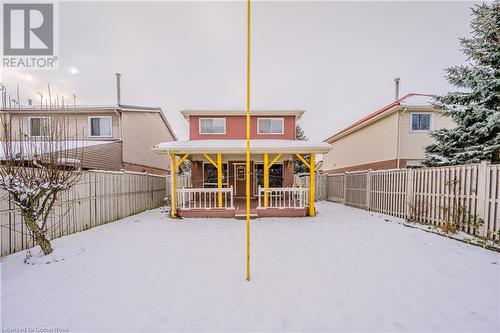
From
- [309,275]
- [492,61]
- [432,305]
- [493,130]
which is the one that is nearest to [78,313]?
[309,275]

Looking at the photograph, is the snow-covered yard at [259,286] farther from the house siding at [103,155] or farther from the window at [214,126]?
the window at [214,126]

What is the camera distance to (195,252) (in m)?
4.56

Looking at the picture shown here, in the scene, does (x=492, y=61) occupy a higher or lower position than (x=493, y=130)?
higher

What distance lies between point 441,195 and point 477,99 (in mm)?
4430

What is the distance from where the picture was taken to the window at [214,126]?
12062mm

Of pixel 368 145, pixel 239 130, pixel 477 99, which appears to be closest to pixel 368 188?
pixel 477 99

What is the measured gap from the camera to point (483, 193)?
5039 mm

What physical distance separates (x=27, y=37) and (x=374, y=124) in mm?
19068

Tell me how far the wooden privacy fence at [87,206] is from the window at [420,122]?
15508 millimetres

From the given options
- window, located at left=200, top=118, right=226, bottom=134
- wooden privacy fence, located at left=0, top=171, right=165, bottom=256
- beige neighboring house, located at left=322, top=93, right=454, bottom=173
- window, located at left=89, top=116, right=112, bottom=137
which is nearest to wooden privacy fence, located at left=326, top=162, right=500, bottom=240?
beige neighboring house, located at left=322, top=93, right=454, bottom=173

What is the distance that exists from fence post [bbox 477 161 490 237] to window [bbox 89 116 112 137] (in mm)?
16837

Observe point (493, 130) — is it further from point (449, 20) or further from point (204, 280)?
point (449, 20)

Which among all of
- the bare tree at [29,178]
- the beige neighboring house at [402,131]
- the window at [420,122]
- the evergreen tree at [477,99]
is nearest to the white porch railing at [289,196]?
the evergreen tree at [477,99]

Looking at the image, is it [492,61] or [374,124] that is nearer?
[492,61]
